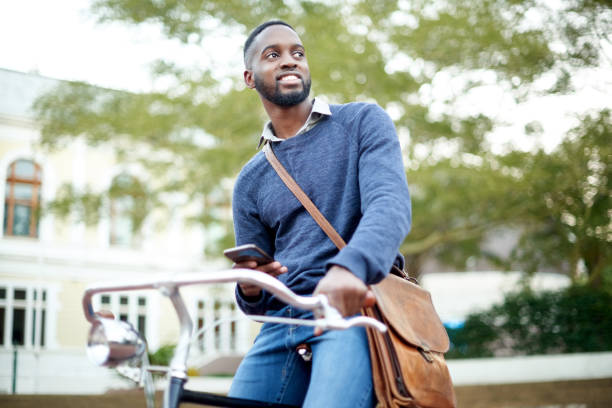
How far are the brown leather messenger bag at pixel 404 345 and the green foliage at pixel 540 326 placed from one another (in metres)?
17.7

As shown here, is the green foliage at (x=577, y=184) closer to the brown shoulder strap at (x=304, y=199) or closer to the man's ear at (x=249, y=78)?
the man's ear at (x=249, y=78)

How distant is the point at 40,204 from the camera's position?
16.8m

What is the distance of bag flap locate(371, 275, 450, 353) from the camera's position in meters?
1.91

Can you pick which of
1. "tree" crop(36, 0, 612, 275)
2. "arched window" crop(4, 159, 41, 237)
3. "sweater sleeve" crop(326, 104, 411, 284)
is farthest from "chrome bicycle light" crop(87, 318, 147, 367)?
"arched window" crop(4, 159, 41, 237)

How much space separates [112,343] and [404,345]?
801mm

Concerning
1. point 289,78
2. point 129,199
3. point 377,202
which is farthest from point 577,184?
point 377,202

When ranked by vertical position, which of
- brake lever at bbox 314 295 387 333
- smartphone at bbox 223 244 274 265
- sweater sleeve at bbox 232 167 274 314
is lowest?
brake lever at bbox 314 295 387 333

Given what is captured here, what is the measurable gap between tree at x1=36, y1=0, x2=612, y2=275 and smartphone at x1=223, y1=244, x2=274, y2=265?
40.0 ft

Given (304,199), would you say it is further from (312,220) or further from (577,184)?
(577,184)

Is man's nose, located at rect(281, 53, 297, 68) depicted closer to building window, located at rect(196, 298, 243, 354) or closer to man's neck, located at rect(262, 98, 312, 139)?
man's neck, located at rect(262, 98, 312, 139)

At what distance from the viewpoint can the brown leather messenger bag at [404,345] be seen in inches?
72.2

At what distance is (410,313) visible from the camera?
202cm

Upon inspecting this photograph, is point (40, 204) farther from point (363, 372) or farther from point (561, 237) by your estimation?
point (363, 372)

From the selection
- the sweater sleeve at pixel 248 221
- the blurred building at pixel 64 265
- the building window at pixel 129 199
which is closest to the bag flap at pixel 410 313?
the sweater sleeve at pixel 248 221
